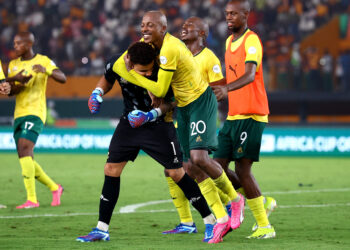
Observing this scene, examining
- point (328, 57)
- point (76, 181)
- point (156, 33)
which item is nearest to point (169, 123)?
point (156, 33)

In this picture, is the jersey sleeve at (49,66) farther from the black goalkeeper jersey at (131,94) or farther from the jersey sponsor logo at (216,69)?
the black goalkeeper jersey at (131,94)

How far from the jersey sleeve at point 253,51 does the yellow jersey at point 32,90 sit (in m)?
3.79

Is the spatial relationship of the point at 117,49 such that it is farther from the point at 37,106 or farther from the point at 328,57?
the point at 37,106

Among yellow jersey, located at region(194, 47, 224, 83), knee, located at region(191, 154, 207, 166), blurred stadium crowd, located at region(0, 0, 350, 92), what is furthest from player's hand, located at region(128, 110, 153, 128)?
blurred stadium crowd, located at region(0, 0, 350, 92)

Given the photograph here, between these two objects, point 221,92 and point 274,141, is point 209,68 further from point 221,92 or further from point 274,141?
point 274,141

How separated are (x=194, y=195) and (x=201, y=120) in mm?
717

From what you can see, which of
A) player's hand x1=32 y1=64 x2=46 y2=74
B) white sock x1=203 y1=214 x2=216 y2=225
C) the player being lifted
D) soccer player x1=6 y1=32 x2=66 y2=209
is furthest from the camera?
soccer player x1=6 y1=32 x2=66 y2=209

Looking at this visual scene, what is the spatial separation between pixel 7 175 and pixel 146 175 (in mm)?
2591

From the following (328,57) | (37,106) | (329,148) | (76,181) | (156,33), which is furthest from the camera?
(328,57)

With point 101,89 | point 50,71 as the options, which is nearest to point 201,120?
point 101,89

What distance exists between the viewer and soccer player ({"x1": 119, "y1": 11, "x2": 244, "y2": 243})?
6316 millimetres

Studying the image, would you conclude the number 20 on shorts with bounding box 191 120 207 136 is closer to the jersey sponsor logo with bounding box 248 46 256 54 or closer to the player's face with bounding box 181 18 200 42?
→ the jersey sponsor logo with bounding box 248 46 256 54

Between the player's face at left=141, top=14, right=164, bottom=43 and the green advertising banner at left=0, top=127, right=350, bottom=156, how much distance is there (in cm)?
1130

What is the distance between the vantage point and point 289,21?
2358 cm
